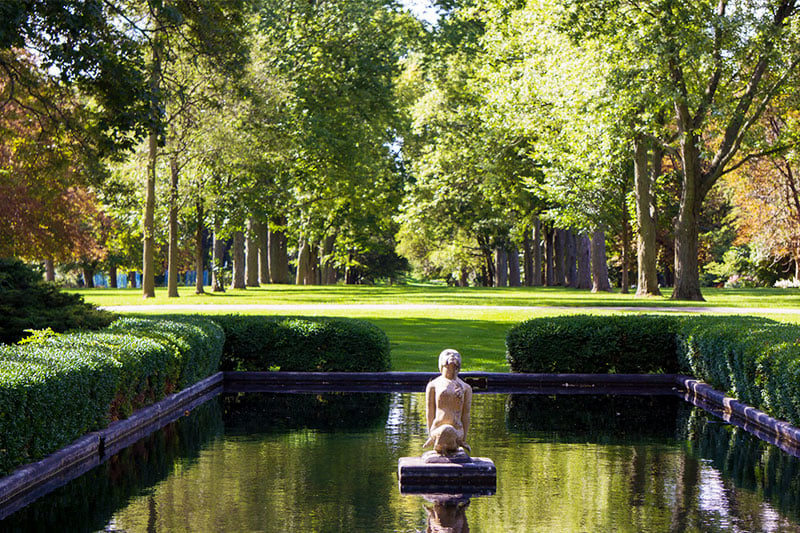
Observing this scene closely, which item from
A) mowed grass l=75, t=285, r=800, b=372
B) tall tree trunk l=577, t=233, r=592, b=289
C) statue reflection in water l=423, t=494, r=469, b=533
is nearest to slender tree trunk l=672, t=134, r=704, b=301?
mowed grass l=75, t=285, r=800, b=372

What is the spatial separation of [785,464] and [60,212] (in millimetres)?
32526

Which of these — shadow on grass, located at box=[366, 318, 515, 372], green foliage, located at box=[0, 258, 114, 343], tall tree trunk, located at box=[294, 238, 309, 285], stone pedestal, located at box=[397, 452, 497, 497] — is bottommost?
stone pedestal, located at box=[397, 452, 497, 497]

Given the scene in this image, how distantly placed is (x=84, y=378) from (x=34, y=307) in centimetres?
723

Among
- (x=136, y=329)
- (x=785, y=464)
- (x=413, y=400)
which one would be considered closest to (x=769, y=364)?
(x=785, y=464)

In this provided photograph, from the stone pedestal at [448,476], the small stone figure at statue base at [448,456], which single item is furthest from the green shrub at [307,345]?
the stone pedestal at [448,476]

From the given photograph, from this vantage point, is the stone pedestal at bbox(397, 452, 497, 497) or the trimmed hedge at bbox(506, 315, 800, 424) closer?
the stone pedestal at bbox(397, 452, 497, 497)

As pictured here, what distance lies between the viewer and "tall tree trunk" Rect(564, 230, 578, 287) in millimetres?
58250

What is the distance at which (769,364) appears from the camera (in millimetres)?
13164

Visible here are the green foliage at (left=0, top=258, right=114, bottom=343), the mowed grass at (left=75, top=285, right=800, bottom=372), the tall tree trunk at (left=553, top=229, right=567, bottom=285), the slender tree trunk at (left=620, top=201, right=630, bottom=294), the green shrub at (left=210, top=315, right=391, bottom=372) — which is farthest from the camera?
the tall tree trunk at (left=553, top=229, right=567, bottom=285)

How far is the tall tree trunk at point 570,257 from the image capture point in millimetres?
58250

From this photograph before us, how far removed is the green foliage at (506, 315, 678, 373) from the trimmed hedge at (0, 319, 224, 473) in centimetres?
586

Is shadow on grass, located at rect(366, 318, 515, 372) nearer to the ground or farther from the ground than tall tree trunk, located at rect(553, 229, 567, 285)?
nearer to the ground

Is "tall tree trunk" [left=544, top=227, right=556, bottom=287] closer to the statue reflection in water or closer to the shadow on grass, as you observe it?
the shadow on grass

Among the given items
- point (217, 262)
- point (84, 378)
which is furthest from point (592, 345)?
point (217, 262)
